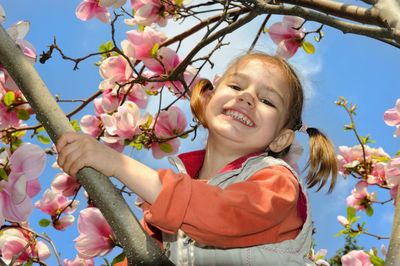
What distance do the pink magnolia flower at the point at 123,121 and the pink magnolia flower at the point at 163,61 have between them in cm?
25

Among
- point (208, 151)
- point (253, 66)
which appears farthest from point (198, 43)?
point (208, 151)

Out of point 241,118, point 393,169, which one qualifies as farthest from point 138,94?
point 393,169

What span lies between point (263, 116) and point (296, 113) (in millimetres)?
288

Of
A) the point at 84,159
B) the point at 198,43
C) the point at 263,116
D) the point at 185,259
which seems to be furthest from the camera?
the point at 198,43

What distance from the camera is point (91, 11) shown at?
3.20 meters

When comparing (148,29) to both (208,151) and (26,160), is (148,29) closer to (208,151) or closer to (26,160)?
(208,151)

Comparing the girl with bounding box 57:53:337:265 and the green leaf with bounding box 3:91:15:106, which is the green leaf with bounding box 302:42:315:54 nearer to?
Answer: the girl with bounding box 57:53:337:265

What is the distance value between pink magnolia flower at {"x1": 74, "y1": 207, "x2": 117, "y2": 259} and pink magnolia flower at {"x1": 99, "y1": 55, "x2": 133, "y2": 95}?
89 cm

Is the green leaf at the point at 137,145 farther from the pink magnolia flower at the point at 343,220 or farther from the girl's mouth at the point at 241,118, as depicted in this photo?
the pink magnolia flower at the point at 343,220

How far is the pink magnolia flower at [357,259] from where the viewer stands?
3191 mm

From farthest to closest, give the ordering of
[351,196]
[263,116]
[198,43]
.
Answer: [351,196] < [198,43] < [263,116]

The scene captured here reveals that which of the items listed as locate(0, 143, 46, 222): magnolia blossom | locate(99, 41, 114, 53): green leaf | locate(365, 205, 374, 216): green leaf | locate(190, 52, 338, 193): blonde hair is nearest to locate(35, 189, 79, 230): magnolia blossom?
locate(99, 41, 114, 53): green leaf

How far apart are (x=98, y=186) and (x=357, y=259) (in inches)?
89.9

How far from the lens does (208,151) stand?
2193 millimetres
